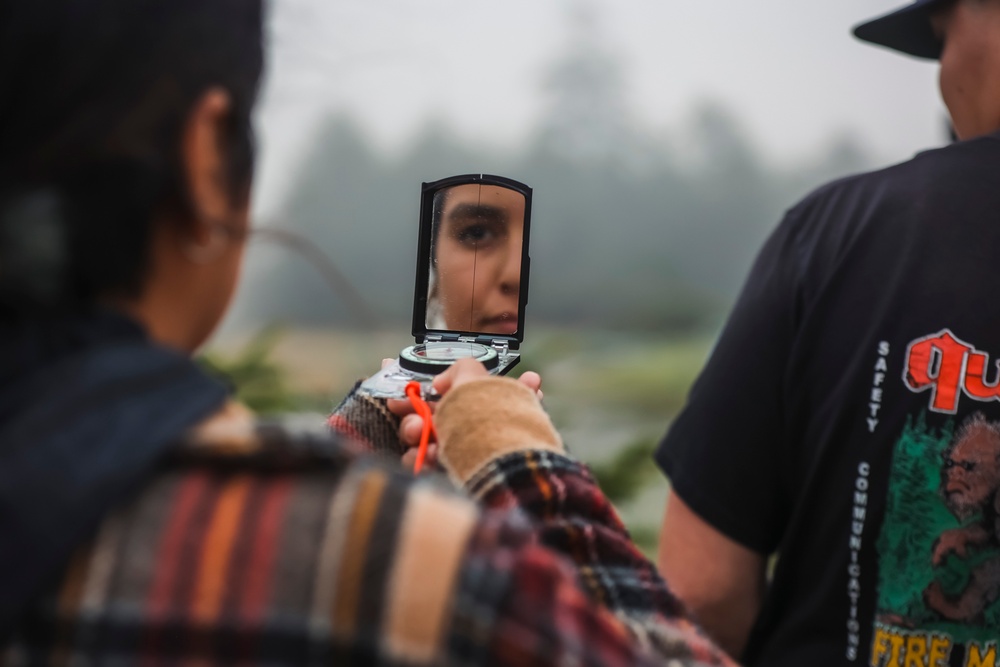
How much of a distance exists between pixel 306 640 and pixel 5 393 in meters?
0.20

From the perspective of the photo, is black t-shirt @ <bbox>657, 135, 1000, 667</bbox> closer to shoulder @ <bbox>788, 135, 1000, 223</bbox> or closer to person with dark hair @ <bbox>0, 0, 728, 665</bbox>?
shoulder @ <bbox>788, 135, 1000, 223</bbox>

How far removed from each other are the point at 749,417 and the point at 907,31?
0.64 metres

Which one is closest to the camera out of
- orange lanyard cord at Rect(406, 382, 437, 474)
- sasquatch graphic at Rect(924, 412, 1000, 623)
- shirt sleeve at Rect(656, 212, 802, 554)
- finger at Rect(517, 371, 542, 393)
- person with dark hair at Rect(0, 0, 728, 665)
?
person with dark hair at Rect(0, 0, 728, 665)

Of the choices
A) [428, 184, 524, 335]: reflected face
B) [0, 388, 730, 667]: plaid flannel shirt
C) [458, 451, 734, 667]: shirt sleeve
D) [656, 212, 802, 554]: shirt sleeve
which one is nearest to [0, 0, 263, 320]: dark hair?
[0, 388, 730, 667]: plaid flannel shirt

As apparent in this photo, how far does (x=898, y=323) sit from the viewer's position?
1.19 m

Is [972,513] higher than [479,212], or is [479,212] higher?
[479,212]

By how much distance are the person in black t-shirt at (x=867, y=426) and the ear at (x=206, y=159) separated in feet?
2.86

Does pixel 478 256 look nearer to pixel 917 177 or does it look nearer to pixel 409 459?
pixel 409 459

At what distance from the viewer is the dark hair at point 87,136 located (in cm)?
51

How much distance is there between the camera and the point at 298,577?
0.48m

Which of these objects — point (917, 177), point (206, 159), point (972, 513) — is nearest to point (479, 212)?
point (206, 159)

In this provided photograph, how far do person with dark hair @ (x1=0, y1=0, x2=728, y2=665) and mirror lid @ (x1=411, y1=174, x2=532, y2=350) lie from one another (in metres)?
0.41

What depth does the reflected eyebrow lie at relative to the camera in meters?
1.01

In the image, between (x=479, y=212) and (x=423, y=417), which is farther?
(x=479, y=212)
